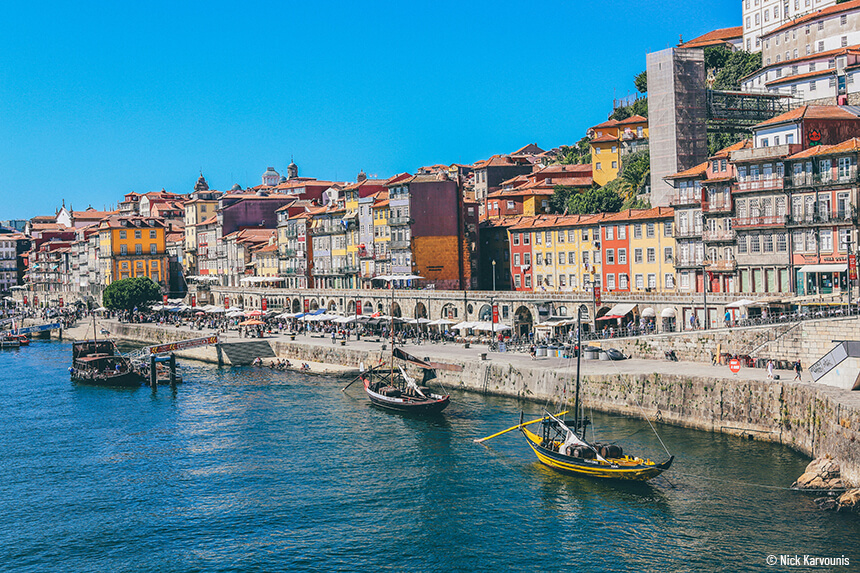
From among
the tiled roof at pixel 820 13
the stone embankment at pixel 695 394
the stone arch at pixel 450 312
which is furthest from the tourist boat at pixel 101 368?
the tiled roof at pixel 820 13

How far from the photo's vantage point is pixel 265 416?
59812 millimetres

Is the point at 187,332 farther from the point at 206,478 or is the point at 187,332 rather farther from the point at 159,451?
the point at 206,478

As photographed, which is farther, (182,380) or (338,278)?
(338,278)

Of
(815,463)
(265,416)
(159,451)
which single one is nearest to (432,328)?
(265,416)

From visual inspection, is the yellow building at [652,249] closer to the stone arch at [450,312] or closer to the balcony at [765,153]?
the balcony at [765,153]

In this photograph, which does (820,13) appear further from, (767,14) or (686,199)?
(686,199)

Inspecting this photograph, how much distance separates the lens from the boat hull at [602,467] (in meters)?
40.5

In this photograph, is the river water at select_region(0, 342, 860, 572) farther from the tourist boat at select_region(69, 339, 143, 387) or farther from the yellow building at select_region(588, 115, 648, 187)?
the yellow building at select_region(588, 115, 648, 187)

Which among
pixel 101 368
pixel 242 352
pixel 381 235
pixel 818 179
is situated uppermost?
pixel 818 179

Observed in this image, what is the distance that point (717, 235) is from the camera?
71.7 metres

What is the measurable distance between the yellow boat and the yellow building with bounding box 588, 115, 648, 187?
233 ft

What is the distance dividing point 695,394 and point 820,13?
71301mm

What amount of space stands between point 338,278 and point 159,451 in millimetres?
63422

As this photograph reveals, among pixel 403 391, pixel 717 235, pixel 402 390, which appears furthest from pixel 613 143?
pixel 403 391
